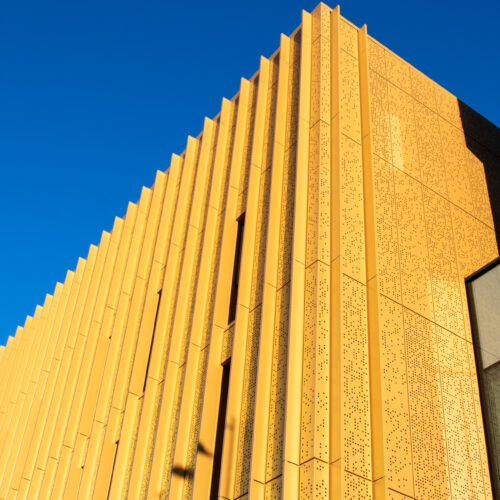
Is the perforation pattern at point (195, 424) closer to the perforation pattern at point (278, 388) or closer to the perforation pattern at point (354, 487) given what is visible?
the perforation pattern at point (278, 388)

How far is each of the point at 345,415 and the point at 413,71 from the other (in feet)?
36.9

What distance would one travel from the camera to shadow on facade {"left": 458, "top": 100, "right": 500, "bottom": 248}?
19453 mm

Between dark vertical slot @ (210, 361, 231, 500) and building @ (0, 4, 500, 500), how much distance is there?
4 cm

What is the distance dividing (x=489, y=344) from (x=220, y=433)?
226 inches

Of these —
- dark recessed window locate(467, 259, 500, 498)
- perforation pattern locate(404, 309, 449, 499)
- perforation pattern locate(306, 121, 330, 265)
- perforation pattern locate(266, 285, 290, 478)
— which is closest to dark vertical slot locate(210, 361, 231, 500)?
perforation pattern locate(266, 285, 290, 478)

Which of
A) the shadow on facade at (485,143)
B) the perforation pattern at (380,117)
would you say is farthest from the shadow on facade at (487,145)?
the perforation pattern at (380,117)

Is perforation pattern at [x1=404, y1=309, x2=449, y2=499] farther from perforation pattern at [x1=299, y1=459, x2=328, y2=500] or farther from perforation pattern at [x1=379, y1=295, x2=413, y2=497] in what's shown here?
perforation pattern at [x1=299, y1=459, x2=328, y2=500]

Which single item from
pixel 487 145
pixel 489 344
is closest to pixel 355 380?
pixel 489 344

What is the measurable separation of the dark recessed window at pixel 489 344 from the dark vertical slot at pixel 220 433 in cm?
507

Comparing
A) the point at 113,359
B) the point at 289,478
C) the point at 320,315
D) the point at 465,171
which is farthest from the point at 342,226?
the point at 113,359

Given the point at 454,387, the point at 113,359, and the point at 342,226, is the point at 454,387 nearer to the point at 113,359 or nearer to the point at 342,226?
the point at 342,226

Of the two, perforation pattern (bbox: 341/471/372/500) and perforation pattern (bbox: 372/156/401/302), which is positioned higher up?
perforation pattern (bbox: 372/156/401/302)

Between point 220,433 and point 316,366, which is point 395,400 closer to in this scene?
point 316,366

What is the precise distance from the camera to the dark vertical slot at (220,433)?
13500 mm
